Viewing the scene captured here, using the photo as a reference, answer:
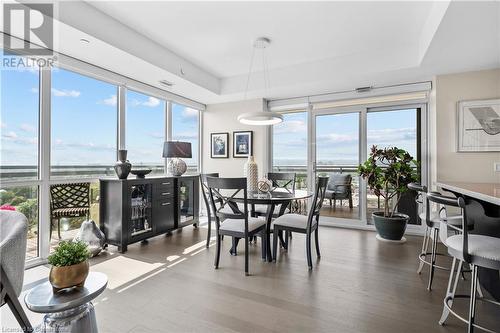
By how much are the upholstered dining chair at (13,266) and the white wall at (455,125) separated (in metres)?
4.73

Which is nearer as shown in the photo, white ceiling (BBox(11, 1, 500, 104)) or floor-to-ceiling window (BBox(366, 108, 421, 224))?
white ceiling (BBox(11, 1, 500, 104))

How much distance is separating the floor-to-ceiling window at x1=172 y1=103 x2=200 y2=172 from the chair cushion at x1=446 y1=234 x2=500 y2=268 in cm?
445

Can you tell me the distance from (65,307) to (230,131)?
437 cm

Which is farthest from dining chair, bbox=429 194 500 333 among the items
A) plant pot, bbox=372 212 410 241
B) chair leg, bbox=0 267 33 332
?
chair leg, bbox=0 267 33 332

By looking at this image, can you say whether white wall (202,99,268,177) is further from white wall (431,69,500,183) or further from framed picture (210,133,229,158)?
white wall (431,69,500,183)

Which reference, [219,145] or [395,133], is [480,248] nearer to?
[395,133]

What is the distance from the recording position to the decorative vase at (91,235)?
3.12m

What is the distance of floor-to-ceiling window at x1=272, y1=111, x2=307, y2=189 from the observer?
5.03 m

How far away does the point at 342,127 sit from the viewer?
15.5 feet

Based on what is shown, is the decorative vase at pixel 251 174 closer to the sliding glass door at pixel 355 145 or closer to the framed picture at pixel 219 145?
the sliding glass door at pixel 355 145

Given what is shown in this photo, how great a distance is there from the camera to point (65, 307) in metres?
1.26

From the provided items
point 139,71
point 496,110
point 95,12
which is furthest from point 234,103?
point 496,110

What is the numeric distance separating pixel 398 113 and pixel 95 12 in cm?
457

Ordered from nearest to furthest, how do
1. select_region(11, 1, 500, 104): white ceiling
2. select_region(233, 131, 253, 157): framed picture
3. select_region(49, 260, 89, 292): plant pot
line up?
select_region(49, 260, 89, 292): plant pot
select_region(11, 1, 500, 104): white ceiling
select_region(233, 131, 253, 157): framed picture
